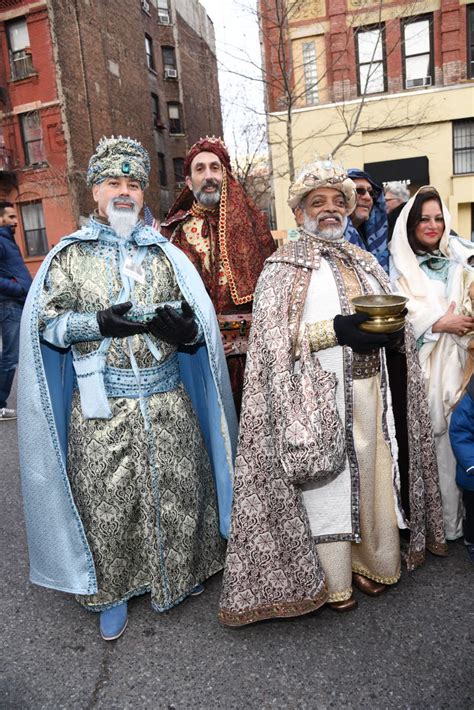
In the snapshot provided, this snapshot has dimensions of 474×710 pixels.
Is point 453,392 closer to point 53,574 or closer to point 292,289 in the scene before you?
point 292,289

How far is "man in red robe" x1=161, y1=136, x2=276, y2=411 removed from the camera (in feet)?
10.2

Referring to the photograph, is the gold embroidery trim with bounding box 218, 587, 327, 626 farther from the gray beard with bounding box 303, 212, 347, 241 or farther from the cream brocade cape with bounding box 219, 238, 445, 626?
the gray beard with bounding box 303, 212, 347, 241

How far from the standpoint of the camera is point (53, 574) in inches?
99.3

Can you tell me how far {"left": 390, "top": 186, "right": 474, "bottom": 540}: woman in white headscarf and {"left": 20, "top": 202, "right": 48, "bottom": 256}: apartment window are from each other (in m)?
16.3

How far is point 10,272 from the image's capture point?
19.2ft

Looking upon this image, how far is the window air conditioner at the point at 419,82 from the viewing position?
14.6m

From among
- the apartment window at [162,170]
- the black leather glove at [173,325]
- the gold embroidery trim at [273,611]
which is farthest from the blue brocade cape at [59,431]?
the apartment window at [162,170]

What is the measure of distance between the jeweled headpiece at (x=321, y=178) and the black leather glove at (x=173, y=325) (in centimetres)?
73

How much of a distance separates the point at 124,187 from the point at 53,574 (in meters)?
1.76

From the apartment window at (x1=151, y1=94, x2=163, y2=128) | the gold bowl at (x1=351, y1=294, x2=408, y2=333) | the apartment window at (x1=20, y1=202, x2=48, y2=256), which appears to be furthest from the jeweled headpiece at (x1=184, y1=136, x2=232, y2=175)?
the apartment window at (x1=151, y1=94, x2=163, y2=128)

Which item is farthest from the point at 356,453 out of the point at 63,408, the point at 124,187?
the point at 124,187

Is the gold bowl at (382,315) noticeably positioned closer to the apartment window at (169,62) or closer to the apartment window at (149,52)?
the apartment window at (149,52)

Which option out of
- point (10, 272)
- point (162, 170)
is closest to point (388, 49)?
point (162, 170)

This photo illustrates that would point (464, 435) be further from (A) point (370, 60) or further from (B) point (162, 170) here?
(B) point (162, 170)
